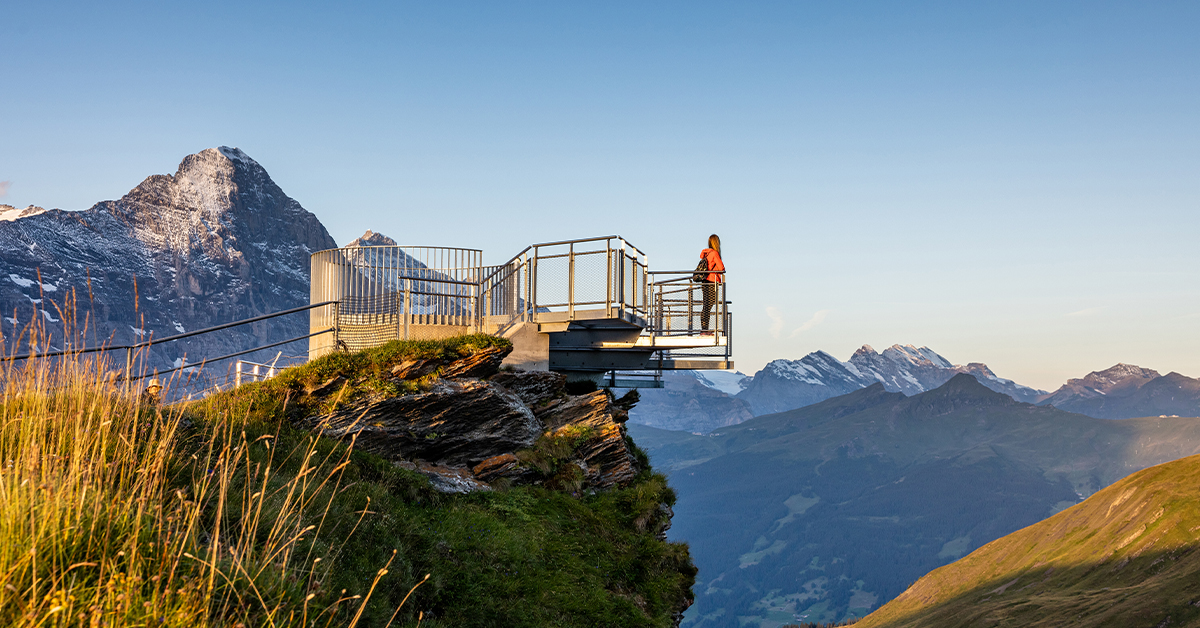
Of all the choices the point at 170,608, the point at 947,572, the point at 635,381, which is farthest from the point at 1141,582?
the point at 170,608

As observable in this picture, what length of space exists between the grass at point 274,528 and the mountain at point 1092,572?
12357 centimetres

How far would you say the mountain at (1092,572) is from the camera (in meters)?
115

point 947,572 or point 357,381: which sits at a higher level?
point 357,381

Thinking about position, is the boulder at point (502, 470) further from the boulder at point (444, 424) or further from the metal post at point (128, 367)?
the metal post at point (128, 367)

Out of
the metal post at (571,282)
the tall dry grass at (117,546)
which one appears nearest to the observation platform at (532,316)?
the metal post at (571,282)

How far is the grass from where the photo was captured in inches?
175

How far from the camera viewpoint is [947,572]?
603 ft

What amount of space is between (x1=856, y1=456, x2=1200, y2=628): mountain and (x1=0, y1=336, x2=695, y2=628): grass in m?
124

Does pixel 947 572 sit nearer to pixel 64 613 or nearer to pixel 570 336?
pixel 570 336

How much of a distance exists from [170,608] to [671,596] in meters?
11.1

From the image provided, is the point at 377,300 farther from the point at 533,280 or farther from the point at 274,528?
the point at 274,528

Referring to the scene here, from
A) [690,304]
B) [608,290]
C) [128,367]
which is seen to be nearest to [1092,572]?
[690,304]

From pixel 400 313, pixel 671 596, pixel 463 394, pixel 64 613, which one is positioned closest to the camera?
pixel 64 613

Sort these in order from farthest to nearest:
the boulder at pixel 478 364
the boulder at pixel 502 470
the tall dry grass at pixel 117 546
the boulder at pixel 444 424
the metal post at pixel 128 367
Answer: the boulder at pixel 478 364, the boulder at pixel 502 470, the boulder at pixel 444 424, the metal post at pixel 128 367, the tall dry grass at pixel 117 546
